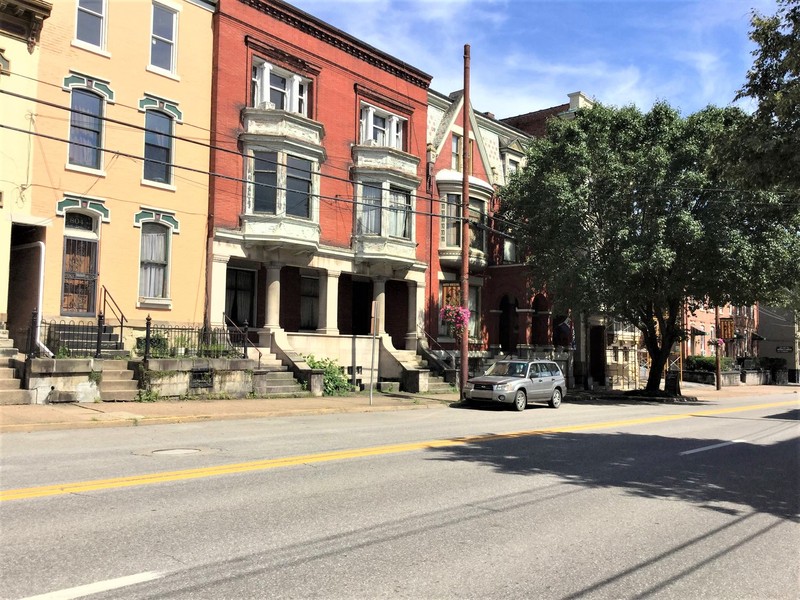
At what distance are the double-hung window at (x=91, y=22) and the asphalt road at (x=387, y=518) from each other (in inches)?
504

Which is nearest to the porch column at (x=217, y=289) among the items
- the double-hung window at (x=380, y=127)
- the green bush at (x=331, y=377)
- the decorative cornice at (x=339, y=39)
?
the green bush at (x=331, y=377)

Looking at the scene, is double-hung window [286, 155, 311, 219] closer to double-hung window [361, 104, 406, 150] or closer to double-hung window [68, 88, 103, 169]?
double-hung window [361, 104, 406, 150]

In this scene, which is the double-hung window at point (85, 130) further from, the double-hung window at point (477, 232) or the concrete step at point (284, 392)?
the double-hung window at point (477, 232)

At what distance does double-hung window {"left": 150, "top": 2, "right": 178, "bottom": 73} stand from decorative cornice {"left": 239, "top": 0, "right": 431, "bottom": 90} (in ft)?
8.96

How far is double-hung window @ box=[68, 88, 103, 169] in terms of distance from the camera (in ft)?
61.9

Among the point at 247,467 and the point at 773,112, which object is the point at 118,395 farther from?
the point at 773,112

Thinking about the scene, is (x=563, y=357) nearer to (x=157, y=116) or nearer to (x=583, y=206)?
(x=583, y=206)

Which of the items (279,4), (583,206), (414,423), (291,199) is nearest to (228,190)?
(291,199)

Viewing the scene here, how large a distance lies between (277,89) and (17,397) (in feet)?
46.1

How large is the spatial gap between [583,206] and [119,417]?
61.4ft

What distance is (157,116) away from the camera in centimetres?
2084

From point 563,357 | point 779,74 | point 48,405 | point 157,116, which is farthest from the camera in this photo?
point 563,357

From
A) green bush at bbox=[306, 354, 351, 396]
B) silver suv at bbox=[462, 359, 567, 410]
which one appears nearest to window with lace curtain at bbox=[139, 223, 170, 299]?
green bush at bbox=[306, 354, 351, 396]

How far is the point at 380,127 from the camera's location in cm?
2769
